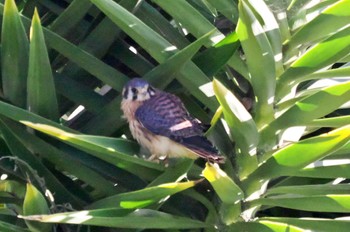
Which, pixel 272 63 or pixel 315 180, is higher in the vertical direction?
pixel 272 63

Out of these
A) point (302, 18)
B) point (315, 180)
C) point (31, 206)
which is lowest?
point (31, 206)

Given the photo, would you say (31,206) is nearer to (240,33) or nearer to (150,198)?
(150,198)

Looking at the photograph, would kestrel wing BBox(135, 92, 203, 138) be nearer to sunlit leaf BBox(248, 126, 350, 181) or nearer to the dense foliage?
the dense foliage

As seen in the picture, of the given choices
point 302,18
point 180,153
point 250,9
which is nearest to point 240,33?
point 250,9

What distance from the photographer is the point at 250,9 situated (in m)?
1.22

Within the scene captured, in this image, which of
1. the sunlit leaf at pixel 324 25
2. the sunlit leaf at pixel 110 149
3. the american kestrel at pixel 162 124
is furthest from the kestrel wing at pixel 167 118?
the sunlit leaf at pixel 324 25

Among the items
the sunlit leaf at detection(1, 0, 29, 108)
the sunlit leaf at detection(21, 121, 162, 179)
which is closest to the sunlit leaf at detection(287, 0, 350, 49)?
the sunlit leaf at detection(21, 121, 162, 179)

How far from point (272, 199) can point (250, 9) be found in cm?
31

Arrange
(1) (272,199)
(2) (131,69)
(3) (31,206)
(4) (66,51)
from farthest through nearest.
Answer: (2) (131,69) < (4) (66,51) < (1) (272,199) < (3) (31,206)

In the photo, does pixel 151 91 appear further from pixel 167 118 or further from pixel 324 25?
pixel 324 25

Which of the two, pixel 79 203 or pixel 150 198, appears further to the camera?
pixel 79 203

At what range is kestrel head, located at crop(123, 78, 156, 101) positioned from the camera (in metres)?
1.43

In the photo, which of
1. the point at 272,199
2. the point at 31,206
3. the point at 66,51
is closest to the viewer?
the point at 31,206

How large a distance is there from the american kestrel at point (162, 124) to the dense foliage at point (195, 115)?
26 millimetres
